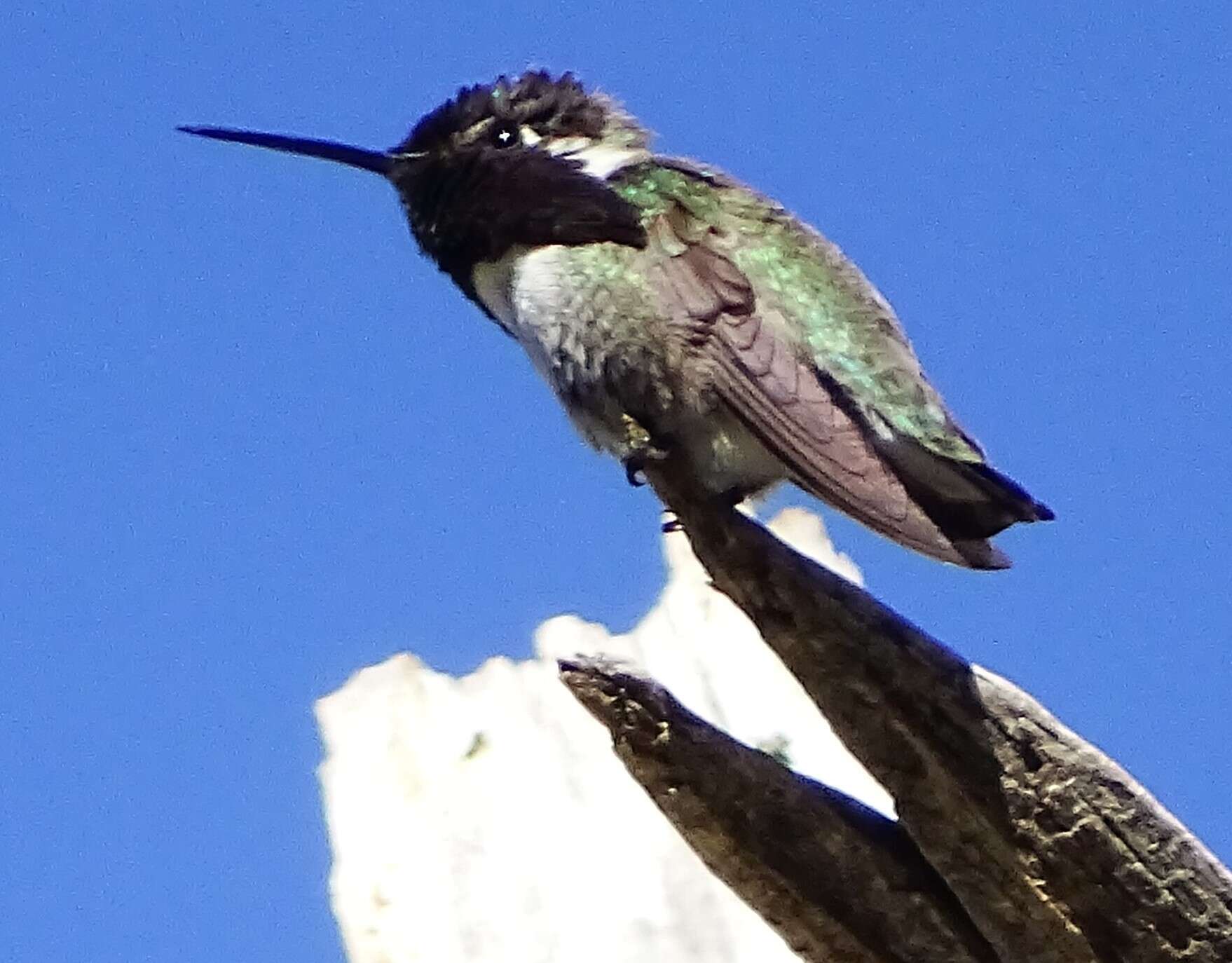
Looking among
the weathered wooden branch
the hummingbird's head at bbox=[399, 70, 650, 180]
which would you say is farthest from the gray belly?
the hummingbird's head at bbox=[399, 70, 650, 180]

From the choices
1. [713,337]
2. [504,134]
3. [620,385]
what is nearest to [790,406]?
[713,337]

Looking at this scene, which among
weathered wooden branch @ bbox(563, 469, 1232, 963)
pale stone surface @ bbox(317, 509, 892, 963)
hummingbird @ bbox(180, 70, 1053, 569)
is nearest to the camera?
weathered wooden branch @ bbox(563, 469, 1232, 963)

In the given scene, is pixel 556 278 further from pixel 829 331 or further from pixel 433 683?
pixel 433 683

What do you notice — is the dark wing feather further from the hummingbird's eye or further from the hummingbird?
the hummingbird's eye

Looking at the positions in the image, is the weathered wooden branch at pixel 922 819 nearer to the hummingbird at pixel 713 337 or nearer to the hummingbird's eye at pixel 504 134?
the hummingbird at pixel 713 337

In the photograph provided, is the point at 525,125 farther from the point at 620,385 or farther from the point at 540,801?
the point at 540,801

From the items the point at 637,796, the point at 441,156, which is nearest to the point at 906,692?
the point at 637,796
